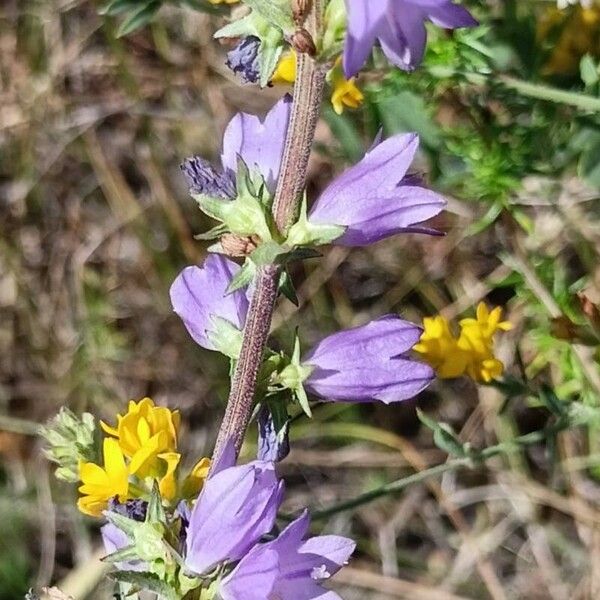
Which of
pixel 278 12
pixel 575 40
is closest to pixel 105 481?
pixel 278 12

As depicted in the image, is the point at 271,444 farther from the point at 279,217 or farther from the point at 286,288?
the point at 279,217

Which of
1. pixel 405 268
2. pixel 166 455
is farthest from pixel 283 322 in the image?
pixel 166 455

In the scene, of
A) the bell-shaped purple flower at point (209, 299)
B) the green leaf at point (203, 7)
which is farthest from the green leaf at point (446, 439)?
the green leaf at point (203, 7)

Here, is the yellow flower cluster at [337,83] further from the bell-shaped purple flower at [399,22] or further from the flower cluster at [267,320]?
the bell-shaped purple flower at [399,22]

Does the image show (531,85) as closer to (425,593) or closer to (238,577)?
(238,577)

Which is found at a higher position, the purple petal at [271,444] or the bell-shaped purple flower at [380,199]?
the bell-shaped purple flower at [380,199]
